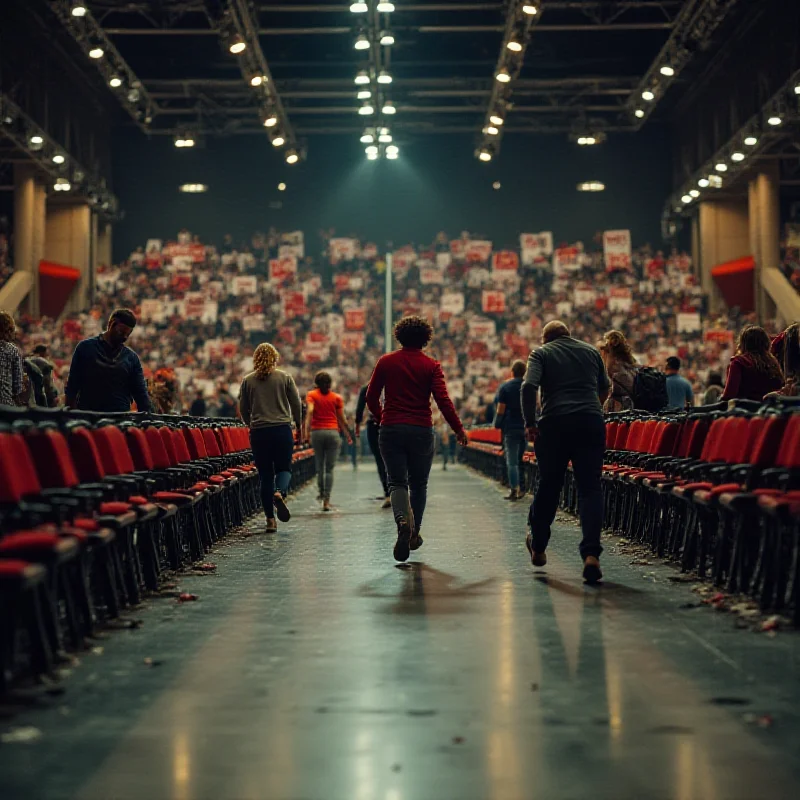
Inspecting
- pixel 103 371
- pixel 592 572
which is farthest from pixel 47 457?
pixel 592 572

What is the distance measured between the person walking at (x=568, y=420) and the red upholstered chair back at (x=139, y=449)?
2.25 meters

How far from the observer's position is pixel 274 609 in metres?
6.87

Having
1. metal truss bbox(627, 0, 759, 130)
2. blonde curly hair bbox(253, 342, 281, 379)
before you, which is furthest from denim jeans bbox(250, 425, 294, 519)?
metal truss bbox(627, 0, 759, 130)

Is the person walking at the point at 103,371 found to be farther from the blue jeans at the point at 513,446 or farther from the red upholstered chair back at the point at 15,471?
the blue jeans at the point at 513,446

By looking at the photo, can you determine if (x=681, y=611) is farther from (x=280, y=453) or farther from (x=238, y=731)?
(x=280, y=453)

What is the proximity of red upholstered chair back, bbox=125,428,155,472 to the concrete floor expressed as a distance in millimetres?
816

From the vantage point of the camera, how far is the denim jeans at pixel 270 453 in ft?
38.1

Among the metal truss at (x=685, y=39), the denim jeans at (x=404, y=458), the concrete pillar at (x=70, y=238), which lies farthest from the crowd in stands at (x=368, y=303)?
the denim jeans at (x=404, y=458)

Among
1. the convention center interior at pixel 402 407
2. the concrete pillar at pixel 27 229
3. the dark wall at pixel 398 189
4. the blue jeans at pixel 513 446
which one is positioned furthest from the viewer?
the dark wall at pixel 398 189

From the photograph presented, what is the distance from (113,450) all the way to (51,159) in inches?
868

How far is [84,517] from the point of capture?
630 centimetres

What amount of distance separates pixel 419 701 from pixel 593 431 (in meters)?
3.71

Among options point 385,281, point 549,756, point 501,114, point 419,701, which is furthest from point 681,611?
point 385,281

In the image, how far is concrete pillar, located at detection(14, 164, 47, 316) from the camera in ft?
97.7
